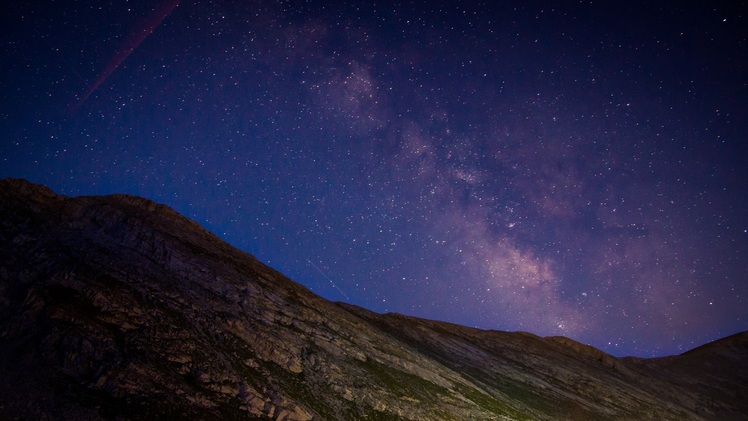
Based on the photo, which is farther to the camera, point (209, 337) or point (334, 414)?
point (209, 337)

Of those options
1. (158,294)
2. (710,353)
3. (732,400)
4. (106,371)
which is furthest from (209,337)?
Answer: (710,353)

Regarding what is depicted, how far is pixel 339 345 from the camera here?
27.4m

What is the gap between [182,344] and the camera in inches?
704

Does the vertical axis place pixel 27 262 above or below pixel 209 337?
above

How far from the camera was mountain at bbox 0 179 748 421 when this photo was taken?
1406 centimetres

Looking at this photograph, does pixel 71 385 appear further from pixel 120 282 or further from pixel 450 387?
pixel 450 387

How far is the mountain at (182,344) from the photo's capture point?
14.1 m

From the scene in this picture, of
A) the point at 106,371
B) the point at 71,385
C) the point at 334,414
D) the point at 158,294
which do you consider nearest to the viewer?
the point at 71,385

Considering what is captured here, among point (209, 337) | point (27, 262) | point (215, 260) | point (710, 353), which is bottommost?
point (209, 337)

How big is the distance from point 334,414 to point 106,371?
11097 millimetres

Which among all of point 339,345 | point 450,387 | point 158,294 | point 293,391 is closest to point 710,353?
point 450,387

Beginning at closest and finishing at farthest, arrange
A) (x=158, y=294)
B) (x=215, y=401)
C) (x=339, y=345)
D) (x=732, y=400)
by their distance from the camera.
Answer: (x=215, y=401)
(x=158, y=294)
(x=339, y=345)
(x=732, y=400)

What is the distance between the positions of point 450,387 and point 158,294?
2364 cm

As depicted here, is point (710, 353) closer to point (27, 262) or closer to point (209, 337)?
point (209, 337)
